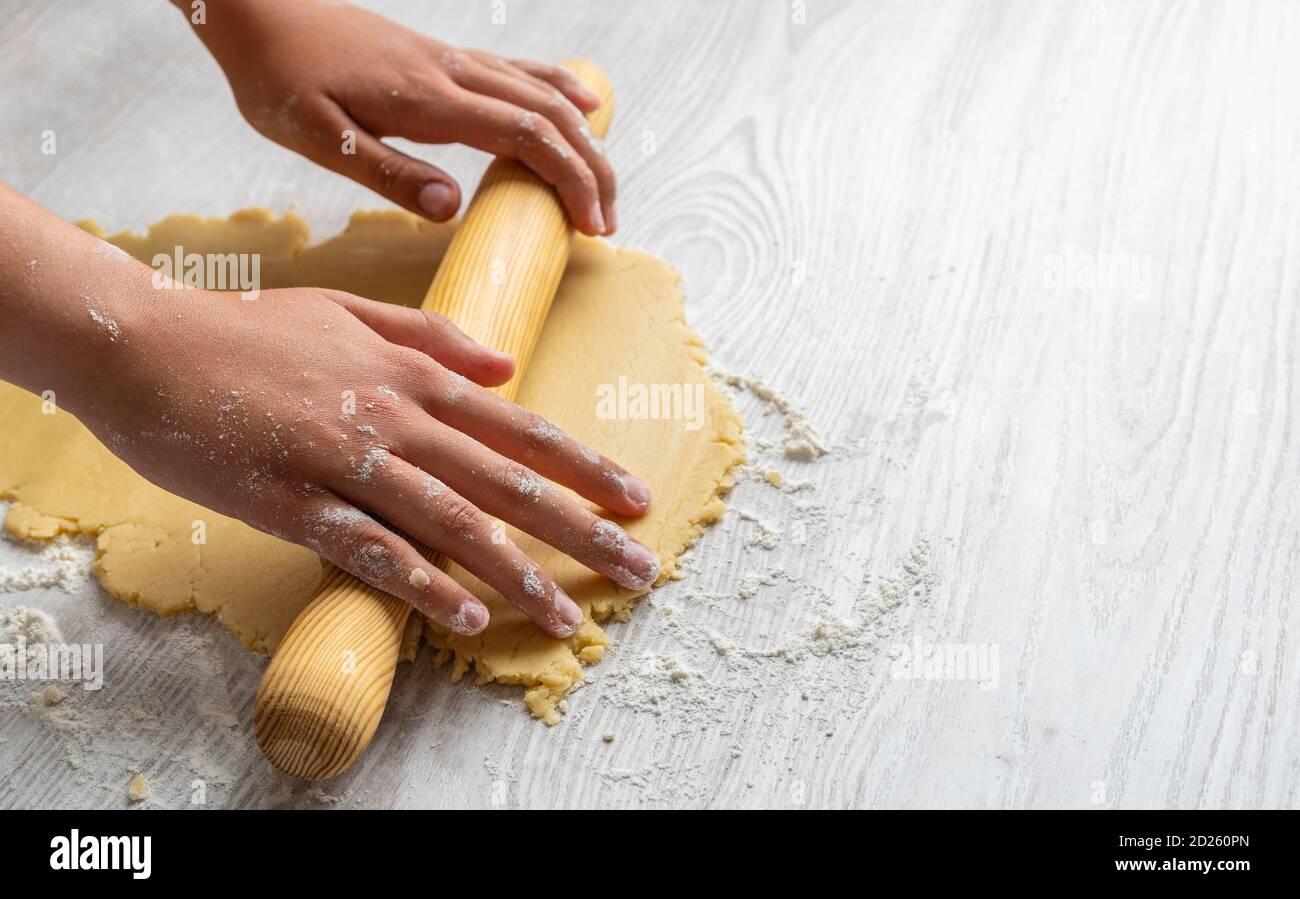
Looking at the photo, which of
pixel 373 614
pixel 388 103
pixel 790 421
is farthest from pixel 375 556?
pixel 388 103

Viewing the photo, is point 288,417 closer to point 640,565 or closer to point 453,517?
point 453,517

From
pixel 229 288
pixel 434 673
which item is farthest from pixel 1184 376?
pixel 229 288

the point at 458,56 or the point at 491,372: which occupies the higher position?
the point at 458,56

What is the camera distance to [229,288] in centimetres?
216

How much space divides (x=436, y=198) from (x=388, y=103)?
0.64 ft

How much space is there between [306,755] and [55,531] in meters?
0.65

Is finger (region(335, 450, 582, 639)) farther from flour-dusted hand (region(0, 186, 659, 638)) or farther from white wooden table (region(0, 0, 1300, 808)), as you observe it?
white wooden table (region(0, 0, 1300, 808))

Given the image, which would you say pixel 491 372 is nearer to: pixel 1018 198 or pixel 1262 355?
pixel 1018 198

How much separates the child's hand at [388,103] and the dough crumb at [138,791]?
106 centimetres

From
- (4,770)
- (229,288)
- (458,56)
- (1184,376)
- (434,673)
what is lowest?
(4,770)

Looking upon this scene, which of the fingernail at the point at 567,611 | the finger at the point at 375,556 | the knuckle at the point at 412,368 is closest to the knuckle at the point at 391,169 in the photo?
the knuckle at the point at 412,368

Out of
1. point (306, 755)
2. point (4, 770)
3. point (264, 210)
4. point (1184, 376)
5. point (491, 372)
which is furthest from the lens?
point (264, 210)

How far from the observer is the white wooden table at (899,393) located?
65.7 inches

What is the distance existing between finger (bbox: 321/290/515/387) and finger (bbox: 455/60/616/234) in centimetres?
50
